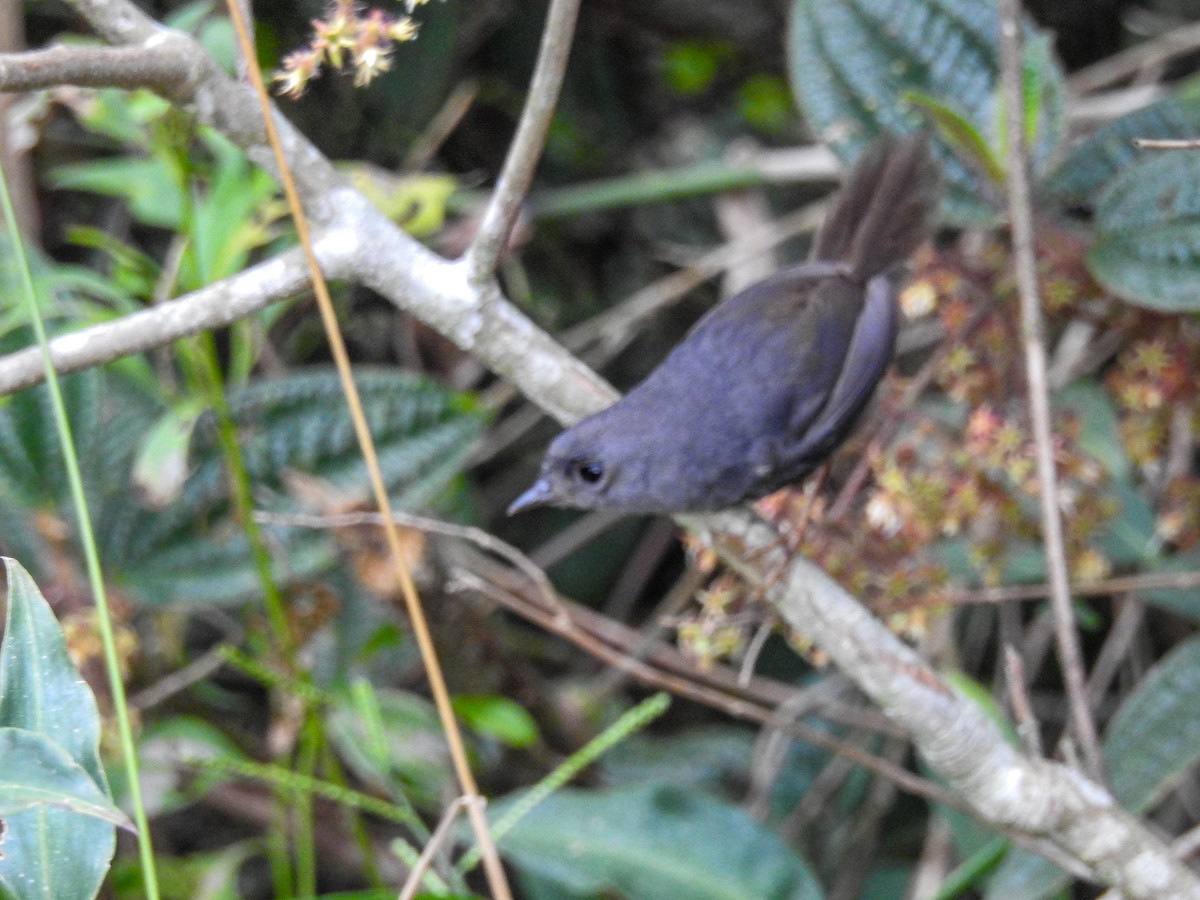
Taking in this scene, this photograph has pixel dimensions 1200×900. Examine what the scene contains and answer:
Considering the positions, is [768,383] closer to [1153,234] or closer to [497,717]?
[1153,234]

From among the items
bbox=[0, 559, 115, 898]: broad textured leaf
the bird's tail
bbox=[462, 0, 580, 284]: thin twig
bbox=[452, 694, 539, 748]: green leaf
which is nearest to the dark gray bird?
the bird's tail

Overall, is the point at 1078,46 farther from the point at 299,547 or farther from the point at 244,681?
the point at 244,681

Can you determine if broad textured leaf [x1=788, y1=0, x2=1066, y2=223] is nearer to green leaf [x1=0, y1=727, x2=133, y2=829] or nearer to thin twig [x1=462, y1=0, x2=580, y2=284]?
thin twig [x1=462, y1=0, x2=580, y2=284]

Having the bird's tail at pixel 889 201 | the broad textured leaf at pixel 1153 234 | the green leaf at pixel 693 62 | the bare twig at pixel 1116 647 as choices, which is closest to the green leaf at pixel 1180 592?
the bare twig at pixel 1116 647

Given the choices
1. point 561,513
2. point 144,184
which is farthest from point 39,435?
point 561,513

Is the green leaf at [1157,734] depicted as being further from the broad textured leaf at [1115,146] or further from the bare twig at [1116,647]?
the broad textured leaf at [1115,146]

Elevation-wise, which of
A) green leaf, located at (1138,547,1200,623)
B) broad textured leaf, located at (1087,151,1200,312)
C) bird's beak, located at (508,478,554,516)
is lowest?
green leaf, located at (1138,547,1200,623)

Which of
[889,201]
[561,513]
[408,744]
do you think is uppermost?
[889,201]

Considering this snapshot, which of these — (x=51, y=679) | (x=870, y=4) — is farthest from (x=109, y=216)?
(x=51, y=679)
